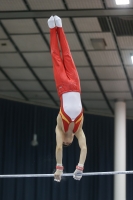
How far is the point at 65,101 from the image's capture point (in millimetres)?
7621

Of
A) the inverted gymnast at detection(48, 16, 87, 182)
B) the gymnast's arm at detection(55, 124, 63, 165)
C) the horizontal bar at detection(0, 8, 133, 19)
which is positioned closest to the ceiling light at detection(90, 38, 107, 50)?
the horizontal bar at detection(0, 8, 133, 19)

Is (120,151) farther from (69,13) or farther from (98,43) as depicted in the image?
(69,13)

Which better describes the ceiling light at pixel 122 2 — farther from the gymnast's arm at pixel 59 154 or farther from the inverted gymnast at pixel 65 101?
the gymnast's arm at pixel 59 154

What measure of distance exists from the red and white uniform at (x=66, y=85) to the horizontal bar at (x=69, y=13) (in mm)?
3280

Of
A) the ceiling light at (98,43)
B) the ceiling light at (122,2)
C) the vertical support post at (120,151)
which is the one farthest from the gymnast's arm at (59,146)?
the vertical support post at (120,151)

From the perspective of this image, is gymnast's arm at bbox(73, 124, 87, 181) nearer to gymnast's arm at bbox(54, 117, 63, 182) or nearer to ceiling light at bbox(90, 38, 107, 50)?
gymnast's arm at bbox(54, 117, 63, 182)

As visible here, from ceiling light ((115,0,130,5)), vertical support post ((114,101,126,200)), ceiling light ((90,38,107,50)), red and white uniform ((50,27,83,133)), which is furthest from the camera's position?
vertical support post ((114,101,126,200))

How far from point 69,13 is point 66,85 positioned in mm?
3772

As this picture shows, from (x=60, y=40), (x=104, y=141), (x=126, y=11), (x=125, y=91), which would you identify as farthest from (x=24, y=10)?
(x=104, y=141)

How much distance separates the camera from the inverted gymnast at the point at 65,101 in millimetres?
7621

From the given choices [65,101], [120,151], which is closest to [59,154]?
[65,101]

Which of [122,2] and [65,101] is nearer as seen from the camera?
[65,101]

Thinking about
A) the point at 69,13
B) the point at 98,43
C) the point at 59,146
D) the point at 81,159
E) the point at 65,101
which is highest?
the point at 69,13

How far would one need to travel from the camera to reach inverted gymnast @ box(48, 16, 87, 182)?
7621 millimetres
